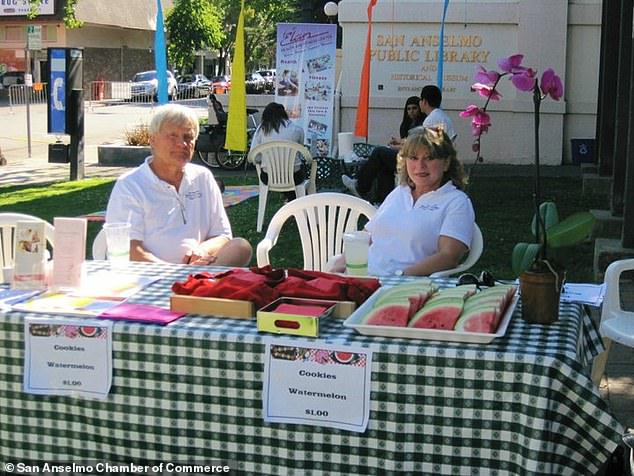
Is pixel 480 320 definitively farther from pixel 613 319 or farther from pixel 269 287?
pixel 613 319

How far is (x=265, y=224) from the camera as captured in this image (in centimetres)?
899

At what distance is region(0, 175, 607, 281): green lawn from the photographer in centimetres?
746

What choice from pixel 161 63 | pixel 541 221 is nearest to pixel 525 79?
pixel 541 221

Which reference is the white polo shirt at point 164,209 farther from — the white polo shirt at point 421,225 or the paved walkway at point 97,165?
the paved walkway at point 97,165

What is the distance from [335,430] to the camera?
2387 mm

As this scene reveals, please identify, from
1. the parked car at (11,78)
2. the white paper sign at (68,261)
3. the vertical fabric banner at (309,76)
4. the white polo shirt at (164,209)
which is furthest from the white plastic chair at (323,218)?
the parked car at (11,78)

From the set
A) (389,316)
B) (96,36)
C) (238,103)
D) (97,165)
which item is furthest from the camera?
(96,36)

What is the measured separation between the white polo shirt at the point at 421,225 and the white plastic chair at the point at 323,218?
24.7 inches

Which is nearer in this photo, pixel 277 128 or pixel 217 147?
pixel 277 128

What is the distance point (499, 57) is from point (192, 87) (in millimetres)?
29376

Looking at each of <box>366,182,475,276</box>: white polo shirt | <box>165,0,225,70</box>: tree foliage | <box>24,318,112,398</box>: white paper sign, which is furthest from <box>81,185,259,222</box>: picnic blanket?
<box>165,0,225,70</box>: tree foliage

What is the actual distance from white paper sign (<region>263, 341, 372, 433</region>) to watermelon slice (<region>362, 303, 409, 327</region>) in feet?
0.50

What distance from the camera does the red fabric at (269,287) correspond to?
272 cm

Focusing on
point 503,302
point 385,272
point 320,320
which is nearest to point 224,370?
point 320,320
